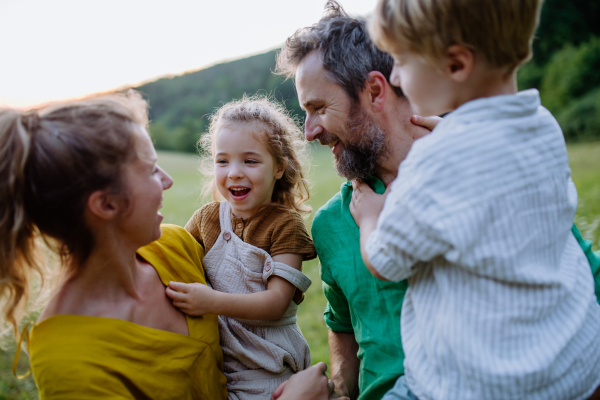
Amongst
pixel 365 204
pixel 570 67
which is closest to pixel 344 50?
pixel 365 204

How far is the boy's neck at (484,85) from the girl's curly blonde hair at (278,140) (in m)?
1.02

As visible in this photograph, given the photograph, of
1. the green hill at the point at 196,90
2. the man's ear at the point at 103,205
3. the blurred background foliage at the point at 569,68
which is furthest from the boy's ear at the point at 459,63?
the green hill at the point at 196,90

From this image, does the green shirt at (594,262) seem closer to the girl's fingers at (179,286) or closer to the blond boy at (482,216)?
the blond boy at (482,216)

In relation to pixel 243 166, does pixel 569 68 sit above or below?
below

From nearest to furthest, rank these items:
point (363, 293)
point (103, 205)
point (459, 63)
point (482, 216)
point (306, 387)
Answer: point (482, 216) → point (459, 63) → point (103, 205) → point (306, 387) → point (363, 293)

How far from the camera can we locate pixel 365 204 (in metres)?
1.84

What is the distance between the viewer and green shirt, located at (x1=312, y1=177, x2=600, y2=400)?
183 centimetres

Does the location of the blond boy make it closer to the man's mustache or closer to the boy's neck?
the boy's neck

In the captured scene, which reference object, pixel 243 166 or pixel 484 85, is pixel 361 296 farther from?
pixel 484 85

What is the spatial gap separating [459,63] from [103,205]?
1.22 m

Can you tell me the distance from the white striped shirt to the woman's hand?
0.57 meters

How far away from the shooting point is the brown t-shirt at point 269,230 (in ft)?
A: 6.72

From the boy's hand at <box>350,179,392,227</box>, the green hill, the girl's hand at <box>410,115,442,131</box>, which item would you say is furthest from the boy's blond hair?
the green hill

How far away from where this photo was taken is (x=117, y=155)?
1.55m
